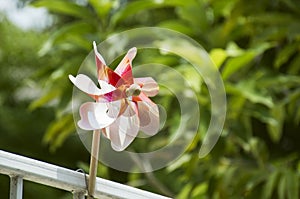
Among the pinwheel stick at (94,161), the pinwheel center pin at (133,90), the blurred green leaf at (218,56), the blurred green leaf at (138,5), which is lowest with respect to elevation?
the pinwheel stick at (94,161)

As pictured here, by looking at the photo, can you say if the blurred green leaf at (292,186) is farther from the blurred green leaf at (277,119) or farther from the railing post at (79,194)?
the railing post at (79,194)

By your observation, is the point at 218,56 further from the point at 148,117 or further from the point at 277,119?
the point at 148,117

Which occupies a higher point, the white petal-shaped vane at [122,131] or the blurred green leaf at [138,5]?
the blurred green leaf at [138,5]

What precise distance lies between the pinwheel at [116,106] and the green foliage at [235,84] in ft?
3.93

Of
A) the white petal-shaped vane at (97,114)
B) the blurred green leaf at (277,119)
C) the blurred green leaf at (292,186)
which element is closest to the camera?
the white petal-shaped vane at (97,114)

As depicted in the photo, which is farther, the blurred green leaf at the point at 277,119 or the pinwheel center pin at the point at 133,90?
the blurred green leaf at the point at 277,119

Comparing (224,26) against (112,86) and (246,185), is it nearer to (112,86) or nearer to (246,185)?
(246,185)

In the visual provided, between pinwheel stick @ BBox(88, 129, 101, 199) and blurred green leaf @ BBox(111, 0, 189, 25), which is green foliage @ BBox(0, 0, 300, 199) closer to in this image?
blurred green leaf @ BBox(111, 0, 189, 25)

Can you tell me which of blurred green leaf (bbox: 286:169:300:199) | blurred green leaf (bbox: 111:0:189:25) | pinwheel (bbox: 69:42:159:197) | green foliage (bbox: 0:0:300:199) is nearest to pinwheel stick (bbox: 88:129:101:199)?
pinwheel (bbox: 69:42:159:197)

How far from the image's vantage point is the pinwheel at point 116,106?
93cm

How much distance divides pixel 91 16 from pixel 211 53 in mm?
440

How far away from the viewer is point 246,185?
7.64 ft

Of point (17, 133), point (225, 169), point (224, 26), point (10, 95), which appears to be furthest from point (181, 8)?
point (10, 95)

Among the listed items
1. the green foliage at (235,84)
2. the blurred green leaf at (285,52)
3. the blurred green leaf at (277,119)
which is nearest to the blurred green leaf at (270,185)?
the green foliage at (235,84)
